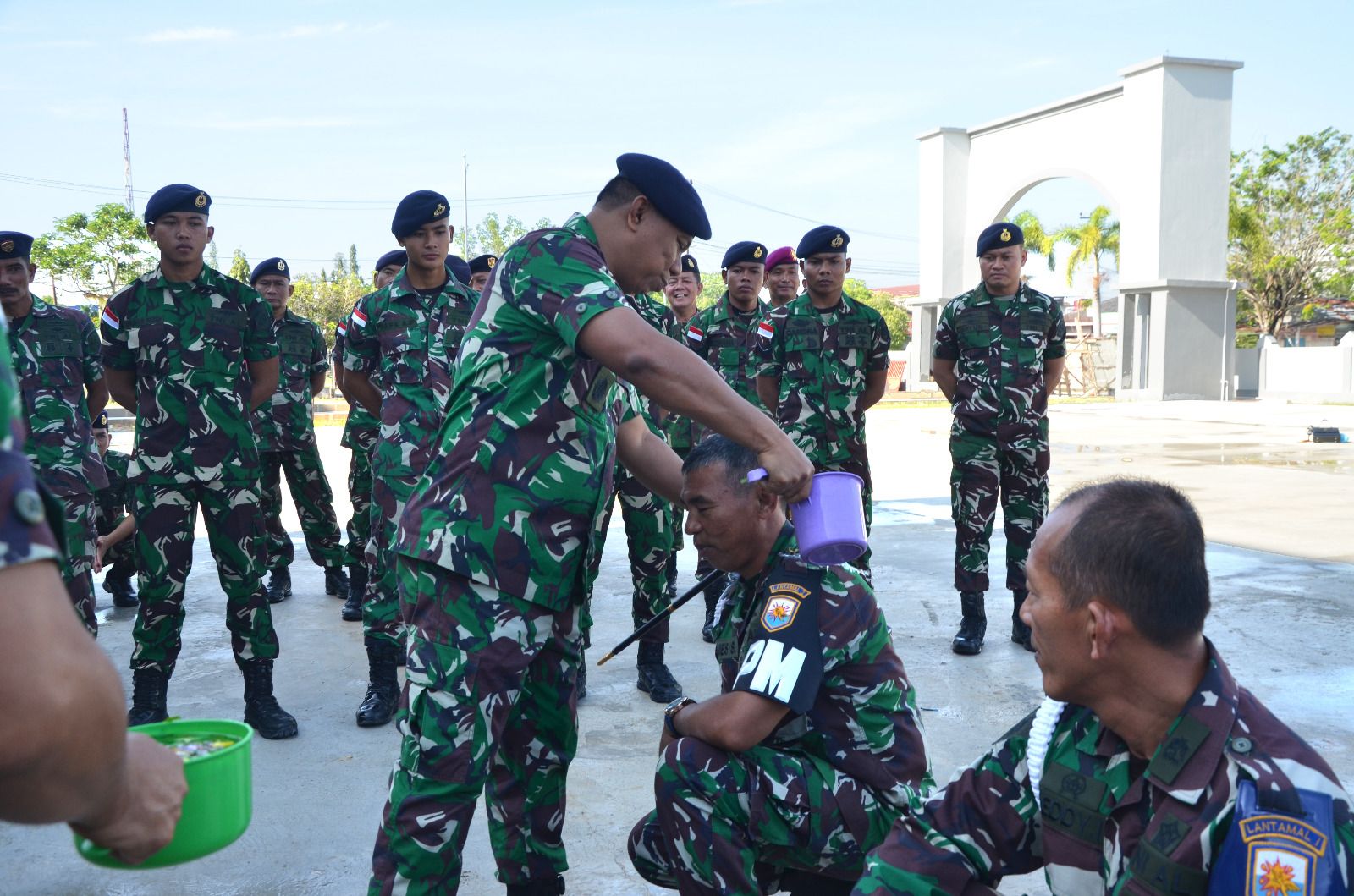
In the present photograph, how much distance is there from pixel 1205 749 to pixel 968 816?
1.43 ft

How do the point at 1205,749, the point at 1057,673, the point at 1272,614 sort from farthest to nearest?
the point at 1272,614
the point at 1057,673
the point at 1205,749

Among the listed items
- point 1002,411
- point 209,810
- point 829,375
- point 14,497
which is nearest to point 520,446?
point 209,810

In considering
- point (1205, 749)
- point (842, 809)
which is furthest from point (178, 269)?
point (1205, 749)

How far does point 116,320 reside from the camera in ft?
14.1

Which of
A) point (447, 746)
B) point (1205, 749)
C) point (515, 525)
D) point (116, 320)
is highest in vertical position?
point (116, 320)

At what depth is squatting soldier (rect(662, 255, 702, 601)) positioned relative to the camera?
5509 millimetres

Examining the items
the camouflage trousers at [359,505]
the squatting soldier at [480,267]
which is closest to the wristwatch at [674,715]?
the camouflage trousers at [359,505]

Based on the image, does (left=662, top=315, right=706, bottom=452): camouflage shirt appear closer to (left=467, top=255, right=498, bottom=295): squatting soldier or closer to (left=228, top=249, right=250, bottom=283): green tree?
(left=467, top=255, right=498, bottom=295): squatting soldier

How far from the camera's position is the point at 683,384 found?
7.49 feet

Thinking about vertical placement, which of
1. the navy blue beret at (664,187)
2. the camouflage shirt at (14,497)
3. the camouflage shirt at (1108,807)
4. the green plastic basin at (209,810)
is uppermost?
the navy blue beret at (664,187)

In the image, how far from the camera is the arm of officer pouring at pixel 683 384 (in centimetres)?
229

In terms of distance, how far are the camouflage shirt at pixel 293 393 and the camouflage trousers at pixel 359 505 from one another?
51 centimetres

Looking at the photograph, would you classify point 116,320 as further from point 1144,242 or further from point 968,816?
point 1144,242

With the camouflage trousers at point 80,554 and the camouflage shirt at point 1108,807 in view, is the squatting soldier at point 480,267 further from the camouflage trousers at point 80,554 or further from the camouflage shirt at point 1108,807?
the camouflage shirt at point 1108,807
